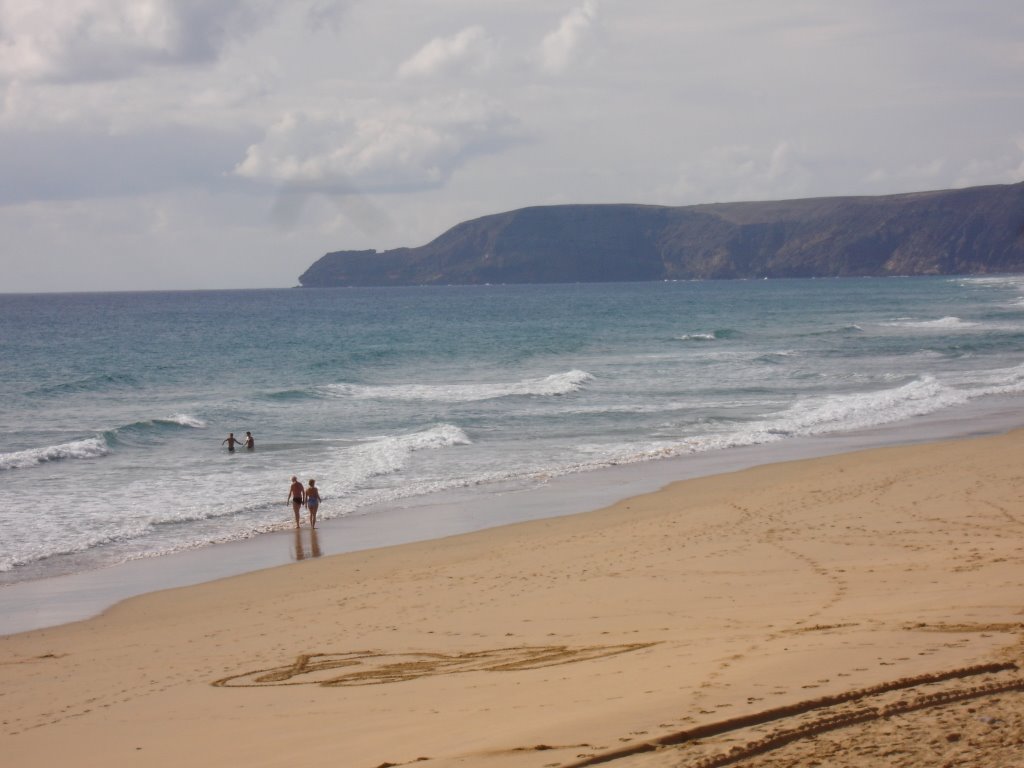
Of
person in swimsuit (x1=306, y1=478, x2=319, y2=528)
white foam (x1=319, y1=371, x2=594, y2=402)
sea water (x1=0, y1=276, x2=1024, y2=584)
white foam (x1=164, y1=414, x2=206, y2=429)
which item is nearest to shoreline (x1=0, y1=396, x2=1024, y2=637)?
person in swimsuit (x1=306, y1=478, x2=319, y2=528)

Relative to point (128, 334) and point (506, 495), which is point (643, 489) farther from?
point (128, 334)

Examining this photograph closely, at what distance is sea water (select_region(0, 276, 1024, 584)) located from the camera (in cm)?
2081

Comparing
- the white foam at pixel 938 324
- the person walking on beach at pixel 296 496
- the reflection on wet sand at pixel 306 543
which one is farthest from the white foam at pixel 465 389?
the white foam at pixel 938 324

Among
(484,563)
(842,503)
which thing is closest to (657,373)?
(842,503)

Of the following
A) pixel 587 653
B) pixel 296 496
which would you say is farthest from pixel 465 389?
pixel 587 653

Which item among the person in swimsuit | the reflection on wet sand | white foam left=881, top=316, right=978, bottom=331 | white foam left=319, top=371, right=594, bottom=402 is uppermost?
white foam left=881, top=316, right=978, bottom=331

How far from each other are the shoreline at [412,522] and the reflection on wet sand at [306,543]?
17 millimetres

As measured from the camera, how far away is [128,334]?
259 ft

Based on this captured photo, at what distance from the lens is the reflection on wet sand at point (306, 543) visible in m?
16.6

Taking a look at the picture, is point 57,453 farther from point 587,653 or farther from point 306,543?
point 587,653

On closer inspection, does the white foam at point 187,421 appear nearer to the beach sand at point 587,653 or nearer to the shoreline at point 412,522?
the shoreline at point 412,522

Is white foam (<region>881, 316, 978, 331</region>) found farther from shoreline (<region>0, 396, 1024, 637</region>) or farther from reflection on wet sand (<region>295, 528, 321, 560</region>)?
reflection on wet sand (<region>295, 528, 321, 560</region>)

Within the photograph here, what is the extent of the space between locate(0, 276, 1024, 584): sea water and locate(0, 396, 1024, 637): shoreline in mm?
502

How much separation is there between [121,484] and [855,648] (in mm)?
18892
